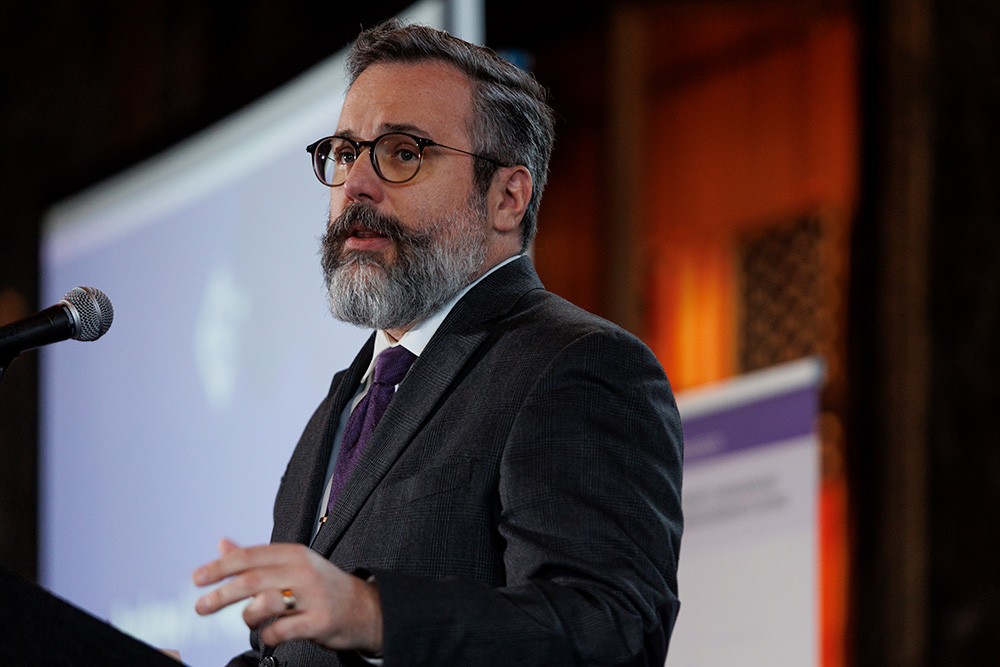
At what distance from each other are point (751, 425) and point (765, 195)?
2225 millimetres

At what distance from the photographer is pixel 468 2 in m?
2.33

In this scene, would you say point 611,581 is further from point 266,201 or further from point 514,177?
point 266,201

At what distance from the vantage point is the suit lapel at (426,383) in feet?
4.25

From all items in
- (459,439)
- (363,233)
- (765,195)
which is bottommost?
(459,439)

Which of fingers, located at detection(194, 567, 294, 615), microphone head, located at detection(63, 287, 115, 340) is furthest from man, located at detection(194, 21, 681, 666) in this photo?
microphone head, located at detection(63, 287, 115, 340)

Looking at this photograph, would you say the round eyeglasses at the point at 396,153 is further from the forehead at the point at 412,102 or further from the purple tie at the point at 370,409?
the purple tie at the point at 370,409

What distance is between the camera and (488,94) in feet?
4.98

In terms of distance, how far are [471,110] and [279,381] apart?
1463mm

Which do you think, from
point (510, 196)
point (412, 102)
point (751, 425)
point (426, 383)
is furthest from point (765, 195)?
point (426, 383)

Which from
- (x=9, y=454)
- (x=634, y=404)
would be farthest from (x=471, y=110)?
(x=9, y=454)

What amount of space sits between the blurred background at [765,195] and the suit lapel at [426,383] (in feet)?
4.22

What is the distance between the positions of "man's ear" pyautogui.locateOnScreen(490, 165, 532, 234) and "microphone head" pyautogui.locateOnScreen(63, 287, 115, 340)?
53cm

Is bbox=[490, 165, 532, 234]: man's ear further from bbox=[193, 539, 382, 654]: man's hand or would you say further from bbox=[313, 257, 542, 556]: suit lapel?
Result: bbox=[193, 539, 382, 654]: man's hand

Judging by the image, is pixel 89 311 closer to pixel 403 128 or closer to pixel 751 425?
pixel 403 128
